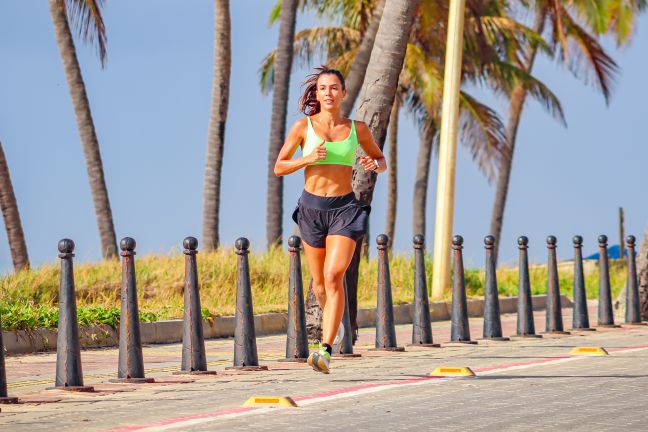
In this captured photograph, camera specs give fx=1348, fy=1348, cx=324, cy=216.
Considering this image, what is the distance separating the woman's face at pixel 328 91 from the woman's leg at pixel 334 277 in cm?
98

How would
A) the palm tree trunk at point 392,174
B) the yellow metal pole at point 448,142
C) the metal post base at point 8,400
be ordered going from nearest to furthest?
the metal post base at point 8,400 < the yellow metal pole at point 448,142 < the palm tree trunk at point 392,174

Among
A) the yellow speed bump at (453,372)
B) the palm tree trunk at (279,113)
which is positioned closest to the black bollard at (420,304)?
the yellow speed bump at (453,372)

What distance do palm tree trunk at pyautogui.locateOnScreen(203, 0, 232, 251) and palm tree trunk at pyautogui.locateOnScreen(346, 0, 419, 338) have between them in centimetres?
1414

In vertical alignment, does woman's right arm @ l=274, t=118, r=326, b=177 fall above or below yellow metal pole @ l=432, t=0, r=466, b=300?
below

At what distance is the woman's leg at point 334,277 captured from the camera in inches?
388

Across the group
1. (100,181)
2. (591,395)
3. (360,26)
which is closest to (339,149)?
(591,395)

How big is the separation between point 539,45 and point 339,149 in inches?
1365

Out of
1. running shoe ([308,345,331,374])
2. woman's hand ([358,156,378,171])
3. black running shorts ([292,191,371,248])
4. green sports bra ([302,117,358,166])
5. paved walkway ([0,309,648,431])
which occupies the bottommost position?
paved walkway ([0,309,648,431])

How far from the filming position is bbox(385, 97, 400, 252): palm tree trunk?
137 feet

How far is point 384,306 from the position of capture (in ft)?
44.0

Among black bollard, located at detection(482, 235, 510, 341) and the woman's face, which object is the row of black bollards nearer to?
black bollard, located at detection(482, 235, 510, 341)

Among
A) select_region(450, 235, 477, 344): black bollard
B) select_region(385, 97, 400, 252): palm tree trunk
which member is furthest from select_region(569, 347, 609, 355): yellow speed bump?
select_region(385, 97, 400, 252): palm tree trunk

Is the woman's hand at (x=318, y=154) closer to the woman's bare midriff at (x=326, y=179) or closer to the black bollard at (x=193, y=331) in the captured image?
the woman's bare midriff at (x=326, y=179)

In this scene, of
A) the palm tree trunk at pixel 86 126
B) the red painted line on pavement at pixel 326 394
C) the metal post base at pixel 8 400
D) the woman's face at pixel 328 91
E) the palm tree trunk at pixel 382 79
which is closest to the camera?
the red painted line on pavement at pixel 326 394
